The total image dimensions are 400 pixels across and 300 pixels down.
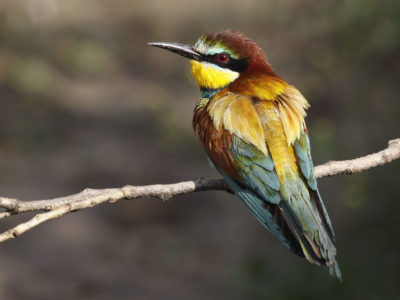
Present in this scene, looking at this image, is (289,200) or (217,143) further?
(217,143)

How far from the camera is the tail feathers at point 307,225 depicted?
7.79 feet

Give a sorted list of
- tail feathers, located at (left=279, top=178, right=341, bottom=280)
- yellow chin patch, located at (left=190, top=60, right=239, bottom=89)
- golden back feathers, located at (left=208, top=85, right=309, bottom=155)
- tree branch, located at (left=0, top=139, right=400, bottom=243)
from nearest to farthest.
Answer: tree branch, located at (left=0, top=139, right=400, bottom=243), tail feathers, located at (left=279, top=178, right=341, bottom=280), golden back feathers, located at (left=208, top=85, right=309, bottom=155), yellow chin patch, located at (left=190, top=60, right=239, bottom=89)

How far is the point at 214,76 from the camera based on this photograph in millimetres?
3018

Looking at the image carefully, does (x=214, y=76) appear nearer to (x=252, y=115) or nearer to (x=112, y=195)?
(x=252, y=115)

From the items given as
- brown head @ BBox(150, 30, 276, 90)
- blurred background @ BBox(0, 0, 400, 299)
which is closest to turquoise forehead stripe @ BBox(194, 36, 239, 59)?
brown head @ BBox(150, 30, 276, 90)

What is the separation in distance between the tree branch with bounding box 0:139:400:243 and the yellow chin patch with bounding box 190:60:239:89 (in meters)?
0.56

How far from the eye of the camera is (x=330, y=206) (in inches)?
183

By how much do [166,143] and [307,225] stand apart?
13.5 ft

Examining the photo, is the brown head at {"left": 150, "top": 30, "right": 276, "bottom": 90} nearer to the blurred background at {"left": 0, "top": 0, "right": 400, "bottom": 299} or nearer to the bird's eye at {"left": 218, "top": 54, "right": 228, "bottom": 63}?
the bird's eye at {"left": 218, "top": 54, "right": 228, "bottom": 63}

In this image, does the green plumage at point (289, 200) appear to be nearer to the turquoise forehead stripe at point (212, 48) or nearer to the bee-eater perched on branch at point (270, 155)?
the bee-eater perched on branch at point (270, 155)

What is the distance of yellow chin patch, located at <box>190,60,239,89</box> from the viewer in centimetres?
301

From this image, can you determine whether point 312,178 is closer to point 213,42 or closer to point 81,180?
point 213,42

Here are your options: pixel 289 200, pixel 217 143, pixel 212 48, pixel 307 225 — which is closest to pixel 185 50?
pixel 212 48

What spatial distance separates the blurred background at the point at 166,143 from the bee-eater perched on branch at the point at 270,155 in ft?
4.68
